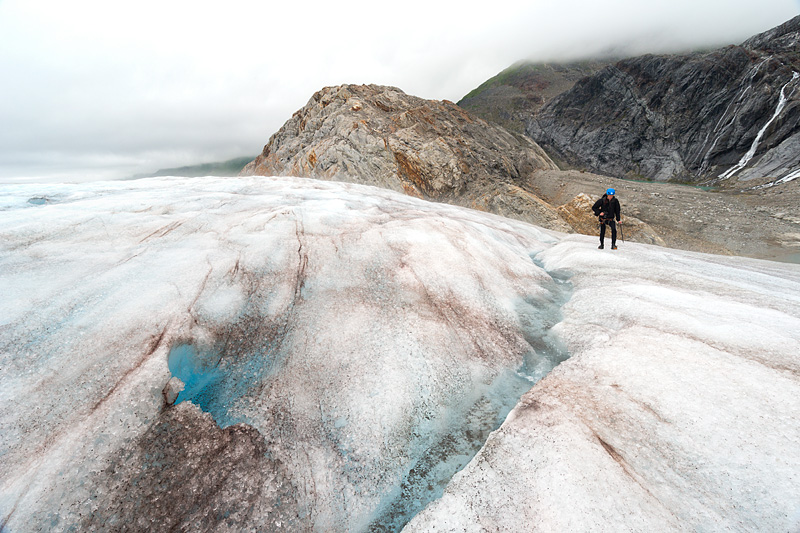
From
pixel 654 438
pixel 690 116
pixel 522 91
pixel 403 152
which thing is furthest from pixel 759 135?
pixel 522 91

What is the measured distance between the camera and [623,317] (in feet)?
23.3

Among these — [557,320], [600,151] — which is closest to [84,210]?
[557,320]

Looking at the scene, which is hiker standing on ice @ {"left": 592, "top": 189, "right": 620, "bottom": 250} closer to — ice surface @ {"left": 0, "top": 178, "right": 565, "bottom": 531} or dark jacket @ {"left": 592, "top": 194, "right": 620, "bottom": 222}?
dark jacket @ {"left": 592, "top": 194, "right": 620, "bottom": 222}

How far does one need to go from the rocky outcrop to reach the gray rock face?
163 feet

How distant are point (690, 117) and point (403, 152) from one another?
97.7 meters

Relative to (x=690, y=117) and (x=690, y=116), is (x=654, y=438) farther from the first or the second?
(x=690, y=116)

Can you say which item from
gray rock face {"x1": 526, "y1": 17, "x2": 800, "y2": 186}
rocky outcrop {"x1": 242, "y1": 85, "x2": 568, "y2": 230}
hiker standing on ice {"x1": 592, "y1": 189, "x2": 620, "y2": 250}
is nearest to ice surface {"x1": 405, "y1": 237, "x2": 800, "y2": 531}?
hiker standing on ice {"x1": 592, "y1": 189, "x2": 620, "y2": 250}

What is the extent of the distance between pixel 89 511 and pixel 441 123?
157 ft

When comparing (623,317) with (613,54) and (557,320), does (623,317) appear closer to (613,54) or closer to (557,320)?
(557,320)

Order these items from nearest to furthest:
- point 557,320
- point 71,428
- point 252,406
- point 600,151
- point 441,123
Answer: point 71,428, point 252,406, point 557,320, point 441,123, point 600,151

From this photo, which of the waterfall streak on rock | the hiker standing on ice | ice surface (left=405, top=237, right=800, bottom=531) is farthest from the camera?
the waterfall streak on rock

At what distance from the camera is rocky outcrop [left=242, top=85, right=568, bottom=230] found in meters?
35.6

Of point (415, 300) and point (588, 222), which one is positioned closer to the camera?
point (415, 300)

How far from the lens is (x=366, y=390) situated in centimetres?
563
